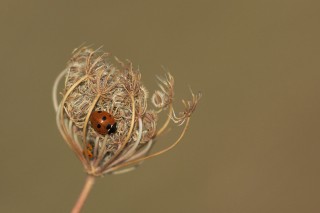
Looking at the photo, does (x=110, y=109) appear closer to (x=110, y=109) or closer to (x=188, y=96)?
(x=110, y=109)

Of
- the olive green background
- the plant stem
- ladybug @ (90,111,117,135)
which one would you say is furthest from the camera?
the olive green background

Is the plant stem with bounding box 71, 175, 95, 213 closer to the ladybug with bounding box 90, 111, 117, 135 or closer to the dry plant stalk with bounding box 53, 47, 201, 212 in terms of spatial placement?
the dry plant stalk with bounding box 53, 47, 201, 212

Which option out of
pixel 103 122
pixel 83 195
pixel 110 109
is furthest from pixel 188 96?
pixel 83 195

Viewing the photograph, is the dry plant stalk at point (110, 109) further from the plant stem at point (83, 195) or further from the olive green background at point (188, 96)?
the olive green background at point (188, 96)

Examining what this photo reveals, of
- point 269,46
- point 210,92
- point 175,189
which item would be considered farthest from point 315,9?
point 175,189

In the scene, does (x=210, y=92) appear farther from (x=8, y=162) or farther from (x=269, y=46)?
(x=8, y=162)

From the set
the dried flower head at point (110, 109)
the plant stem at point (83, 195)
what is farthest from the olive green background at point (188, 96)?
the plant stem at point (83, 195)

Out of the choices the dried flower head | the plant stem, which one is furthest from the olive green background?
the plant stem
